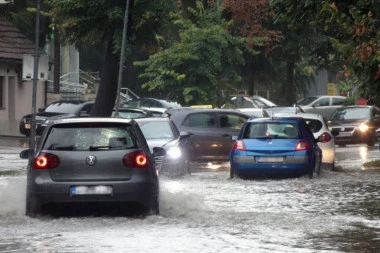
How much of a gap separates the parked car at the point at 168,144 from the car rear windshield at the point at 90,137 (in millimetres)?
9717

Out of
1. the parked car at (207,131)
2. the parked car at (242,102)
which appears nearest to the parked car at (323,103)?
the parked car at (242,102)

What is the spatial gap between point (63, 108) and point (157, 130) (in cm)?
2030

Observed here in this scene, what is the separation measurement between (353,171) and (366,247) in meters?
15.9

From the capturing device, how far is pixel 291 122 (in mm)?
27516

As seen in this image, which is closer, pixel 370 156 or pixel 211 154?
pixel 211 154

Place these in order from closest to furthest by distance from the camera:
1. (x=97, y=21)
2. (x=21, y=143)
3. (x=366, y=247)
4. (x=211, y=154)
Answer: (x=366, y=247)
(x=211, y=154)
(x=97, y=21)
(x=21, y=143)

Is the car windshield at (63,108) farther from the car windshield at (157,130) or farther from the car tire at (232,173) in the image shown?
the car tire at (232,173)

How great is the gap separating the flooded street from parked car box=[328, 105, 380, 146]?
21.5 meters

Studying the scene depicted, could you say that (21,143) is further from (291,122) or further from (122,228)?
(122,228)

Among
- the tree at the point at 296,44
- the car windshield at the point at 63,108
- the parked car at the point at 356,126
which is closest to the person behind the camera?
the tree at the point at 296,44

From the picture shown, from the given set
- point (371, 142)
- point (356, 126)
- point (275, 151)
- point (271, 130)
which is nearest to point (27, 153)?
point (275, 151)

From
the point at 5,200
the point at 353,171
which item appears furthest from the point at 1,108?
the point at 5,200

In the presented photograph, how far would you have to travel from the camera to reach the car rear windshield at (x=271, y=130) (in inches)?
1072

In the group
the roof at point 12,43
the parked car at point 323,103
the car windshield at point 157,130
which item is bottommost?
the car windshield at point 157,130
